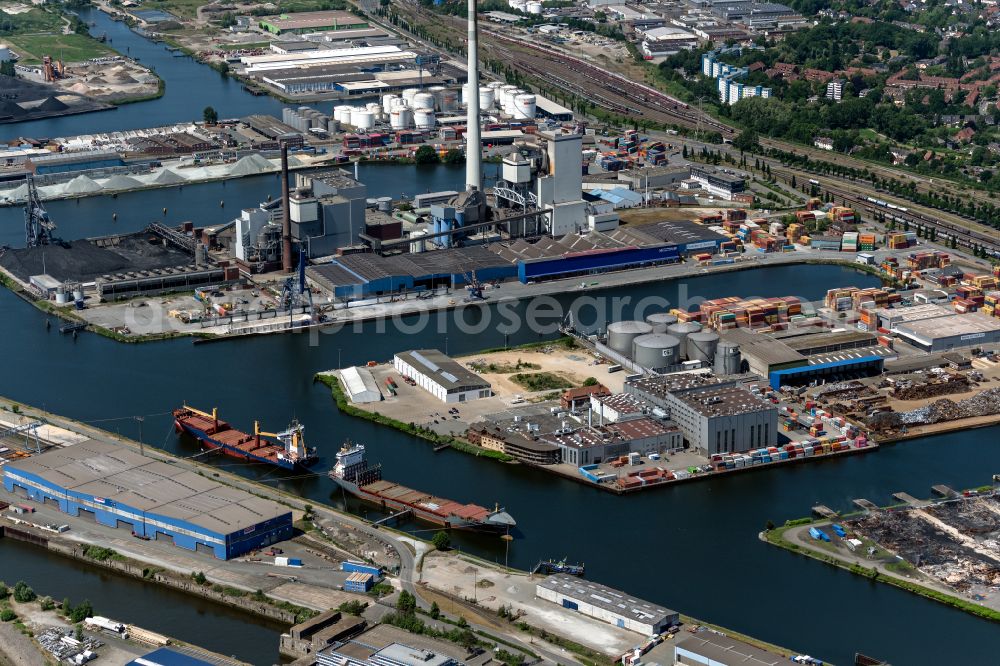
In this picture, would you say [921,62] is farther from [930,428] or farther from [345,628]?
[345,628]

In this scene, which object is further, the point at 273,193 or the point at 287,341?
the point at 273,193

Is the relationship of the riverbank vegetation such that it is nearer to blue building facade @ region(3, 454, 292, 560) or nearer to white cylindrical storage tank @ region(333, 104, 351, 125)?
blue building facade @ region(3, 454, 292, 560)

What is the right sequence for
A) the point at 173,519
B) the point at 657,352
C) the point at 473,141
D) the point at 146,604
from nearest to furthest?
the point at 146,604 → the point at 173,519 → the point at 657,352 → the point at 473,141

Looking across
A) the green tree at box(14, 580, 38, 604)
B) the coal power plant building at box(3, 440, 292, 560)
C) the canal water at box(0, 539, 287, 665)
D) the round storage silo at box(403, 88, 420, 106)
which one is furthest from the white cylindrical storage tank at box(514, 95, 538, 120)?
the green tree at box(14, 580, 38, 604)

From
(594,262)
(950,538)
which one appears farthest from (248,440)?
(594,262)

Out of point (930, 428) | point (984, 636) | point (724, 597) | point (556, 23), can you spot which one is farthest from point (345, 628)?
point (556, 23)

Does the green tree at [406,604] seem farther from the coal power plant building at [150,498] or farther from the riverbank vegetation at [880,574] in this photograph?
the riverbank vegetation at [880,574]

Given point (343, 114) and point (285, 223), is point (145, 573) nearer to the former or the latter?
point (285, 223)

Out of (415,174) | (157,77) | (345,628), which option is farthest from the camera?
(157,77)
